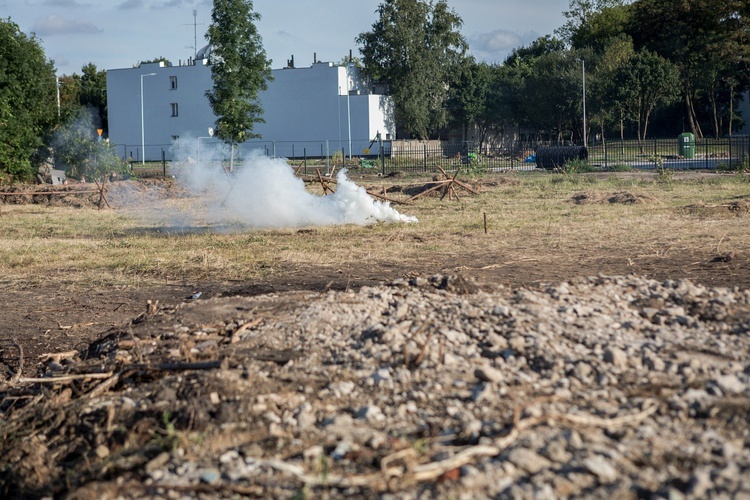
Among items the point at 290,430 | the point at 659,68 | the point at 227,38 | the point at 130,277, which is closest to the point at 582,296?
the point at 290,430

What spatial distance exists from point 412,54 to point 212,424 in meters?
65.1

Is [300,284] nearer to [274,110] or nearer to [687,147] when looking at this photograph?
[687,147]

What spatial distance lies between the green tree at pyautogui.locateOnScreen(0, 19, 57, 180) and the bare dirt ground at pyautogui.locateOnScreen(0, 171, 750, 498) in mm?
23091

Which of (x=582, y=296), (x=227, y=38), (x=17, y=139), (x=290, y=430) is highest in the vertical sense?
(x=227, y=38)

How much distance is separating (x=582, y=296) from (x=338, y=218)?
462 inches

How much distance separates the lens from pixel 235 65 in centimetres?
4125

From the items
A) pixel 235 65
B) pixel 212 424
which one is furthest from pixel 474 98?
pixel 212 424

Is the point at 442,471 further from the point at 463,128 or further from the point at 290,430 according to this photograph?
the point at 463,128

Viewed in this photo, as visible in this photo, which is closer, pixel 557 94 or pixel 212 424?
pixel 212 424

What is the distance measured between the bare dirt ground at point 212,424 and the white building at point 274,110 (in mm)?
54054

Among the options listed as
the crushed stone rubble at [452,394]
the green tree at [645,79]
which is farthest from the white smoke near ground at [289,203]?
the green tree at [645,79]

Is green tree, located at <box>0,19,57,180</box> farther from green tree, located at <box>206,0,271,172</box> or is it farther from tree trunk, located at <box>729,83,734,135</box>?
tree trunk, located at <box>729,83,734,135</box>

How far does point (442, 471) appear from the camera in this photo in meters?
4.64

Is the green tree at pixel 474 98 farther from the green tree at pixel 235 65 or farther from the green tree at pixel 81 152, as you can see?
the green tree at pixel 81 152
